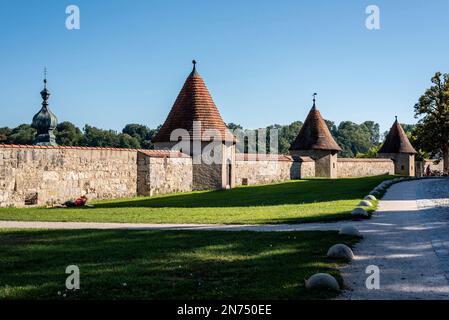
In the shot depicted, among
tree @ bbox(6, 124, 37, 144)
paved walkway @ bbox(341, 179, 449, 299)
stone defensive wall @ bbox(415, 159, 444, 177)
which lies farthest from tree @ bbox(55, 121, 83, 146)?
paved walkway @ bbox(341, 179, 449, 299)

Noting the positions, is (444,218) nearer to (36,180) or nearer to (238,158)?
(36,180)

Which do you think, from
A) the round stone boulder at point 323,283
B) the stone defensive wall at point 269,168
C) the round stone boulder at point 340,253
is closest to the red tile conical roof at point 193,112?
the stone defensive wall at point 269,168

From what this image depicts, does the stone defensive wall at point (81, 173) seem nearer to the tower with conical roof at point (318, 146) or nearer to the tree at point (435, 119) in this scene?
the tower with conical roof at point (318, 146)

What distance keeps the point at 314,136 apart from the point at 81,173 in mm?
26666

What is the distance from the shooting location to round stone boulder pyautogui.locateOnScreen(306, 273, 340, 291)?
18.1 feet

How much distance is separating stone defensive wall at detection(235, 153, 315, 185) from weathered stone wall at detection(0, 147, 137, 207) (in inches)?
371

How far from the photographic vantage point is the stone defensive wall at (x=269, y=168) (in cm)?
2939

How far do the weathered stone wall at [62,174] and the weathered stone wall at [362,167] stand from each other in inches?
1053

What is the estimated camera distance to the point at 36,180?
16.8m

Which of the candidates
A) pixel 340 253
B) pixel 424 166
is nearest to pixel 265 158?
pixel 340 253

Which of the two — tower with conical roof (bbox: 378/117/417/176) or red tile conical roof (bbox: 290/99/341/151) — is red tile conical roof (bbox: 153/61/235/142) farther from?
tower with conical roof (bbox: 378/117/417/176)

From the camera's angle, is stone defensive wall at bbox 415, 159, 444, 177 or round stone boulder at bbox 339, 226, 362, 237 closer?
round stone boulder at bbox 339, 226, 362, 237

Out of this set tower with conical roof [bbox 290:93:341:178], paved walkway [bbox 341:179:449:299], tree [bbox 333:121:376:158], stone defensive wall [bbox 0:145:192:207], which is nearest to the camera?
paved walkway [bbox 341:179:449:299]
